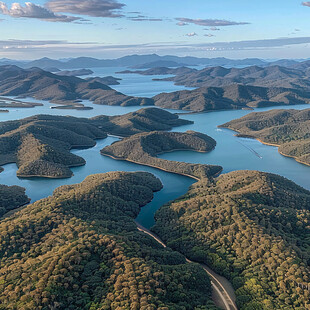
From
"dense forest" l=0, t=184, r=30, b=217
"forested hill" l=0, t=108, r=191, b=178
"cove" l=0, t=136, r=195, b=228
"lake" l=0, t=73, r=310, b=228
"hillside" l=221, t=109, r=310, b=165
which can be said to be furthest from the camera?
"hillside" l=221, t=109, r=310, b=165

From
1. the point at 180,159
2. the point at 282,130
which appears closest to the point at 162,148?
the point at 180,159

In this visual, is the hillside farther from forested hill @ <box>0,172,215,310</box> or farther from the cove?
forested hill @ <box>0,172,215,310</box>

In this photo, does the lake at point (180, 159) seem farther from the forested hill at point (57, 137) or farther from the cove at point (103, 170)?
the forested hill at point (57, 137)

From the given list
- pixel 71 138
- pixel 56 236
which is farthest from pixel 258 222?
pixel 71 138

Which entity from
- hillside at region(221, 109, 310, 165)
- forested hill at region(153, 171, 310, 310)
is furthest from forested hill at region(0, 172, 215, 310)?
hillside at region(221, 109, 310, 165)

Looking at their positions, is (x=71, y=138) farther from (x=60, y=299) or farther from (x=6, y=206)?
(x=60, y=299)

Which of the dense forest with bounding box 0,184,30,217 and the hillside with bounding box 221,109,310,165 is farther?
the hillside with bounding box 221,109,310,165

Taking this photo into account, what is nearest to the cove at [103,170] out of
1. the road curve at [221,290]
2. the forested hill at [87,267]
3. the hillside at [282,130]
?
the forested hill at [87,267]
